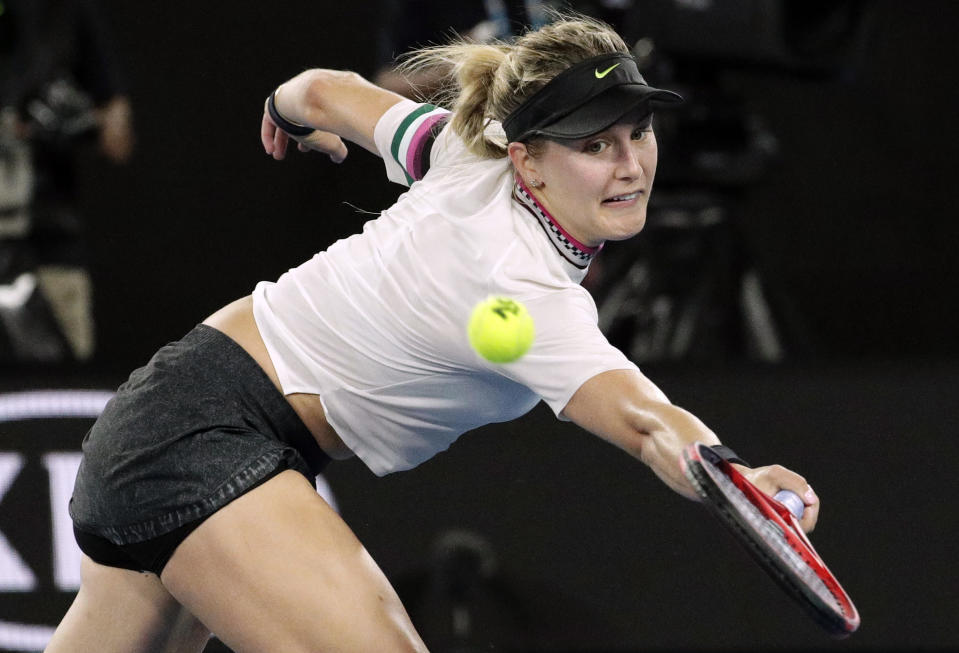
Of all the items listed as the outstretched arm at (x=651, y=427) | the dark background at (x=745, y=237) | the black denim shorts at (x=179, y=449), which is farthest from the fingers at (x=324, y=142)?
the dark background at (x=745, y=237)

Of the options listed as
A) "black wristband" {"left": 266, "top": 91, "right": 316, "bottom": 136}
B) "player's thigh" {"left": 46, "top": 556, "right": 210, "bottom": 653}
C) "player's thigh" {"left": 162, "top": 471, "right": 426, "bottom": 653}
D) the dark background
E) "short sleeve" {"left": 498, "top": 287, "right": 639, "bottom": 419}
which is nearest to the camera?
"short sleeve" {"left": 498, "top": 287, "right": 639, "bottom": 419}

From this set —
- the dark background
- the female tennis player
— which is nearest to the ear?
the female tennis player

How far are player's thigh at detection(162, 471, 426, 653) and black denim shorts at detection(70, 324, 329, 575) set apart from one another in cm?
4

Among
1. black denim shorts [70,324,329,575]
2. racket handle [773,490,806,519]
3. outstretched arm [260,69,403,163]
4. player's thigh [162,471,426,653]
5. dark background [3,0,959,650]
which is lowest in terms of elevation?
dark background [3,0,959,650]

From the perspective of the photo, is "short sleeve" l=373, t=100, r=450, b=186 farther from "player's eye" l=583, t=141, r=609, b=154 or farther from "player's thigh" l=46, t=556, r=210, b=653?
"player's thigh" l=46, t=556, r=210, b=653

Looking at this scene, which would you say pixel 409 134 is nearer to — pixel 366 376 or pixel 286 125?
pixel 286 125

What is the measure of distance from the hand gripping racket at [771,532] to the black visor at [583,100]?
0.63 metres

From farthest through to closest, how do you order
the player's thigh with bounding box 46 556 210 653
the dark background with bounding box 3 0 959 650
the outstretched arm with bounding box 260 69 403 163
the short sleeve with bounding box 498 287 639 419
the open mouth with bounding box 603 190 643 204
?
the dark background with bounding box 3 0 959 650
the outstretched arm with bounding box 260 69 403 163
the player's thigh with bounding box 46 556 210 653
the open mouth with bounding box 603 190 643 204
the short sleeve with bounding box 498 287 639 419

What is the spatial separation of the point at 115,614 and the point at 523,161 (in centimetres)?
108

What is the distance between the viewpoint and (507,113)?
7.88ft

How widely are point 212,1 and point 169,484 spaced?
343 cm

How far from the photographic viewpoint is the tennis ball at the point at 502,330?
216 cm

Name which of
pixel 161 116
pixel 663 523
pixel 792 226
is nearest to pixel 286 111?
pixel 663 523

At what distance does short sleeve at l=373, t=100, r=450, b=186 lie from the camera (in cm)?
262
